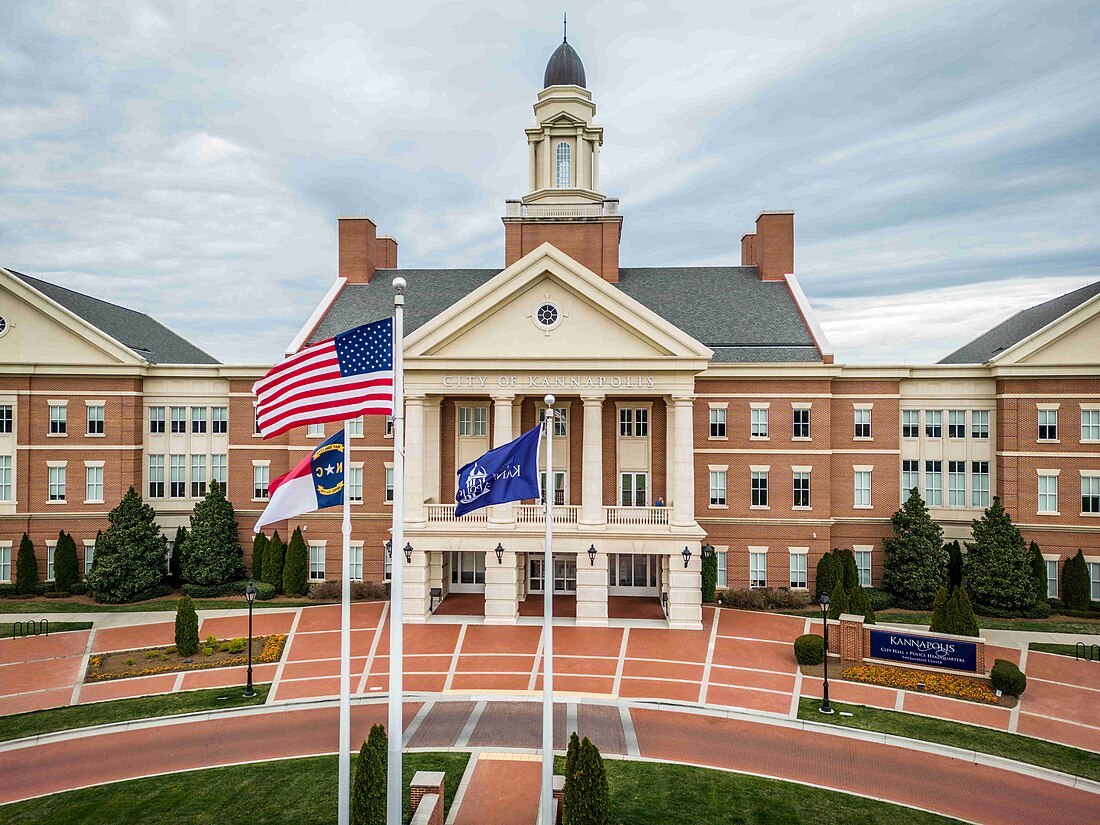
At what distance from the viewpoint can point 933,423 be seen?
34625mm

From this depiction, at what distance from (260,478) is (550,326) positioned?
1953 centimetres

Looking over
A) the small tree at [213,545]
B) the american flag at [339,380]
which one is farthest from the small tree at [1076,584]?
the small tree at [213,545]

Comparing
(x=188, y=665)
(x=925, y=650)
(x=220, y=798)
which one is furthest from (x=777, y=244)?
(x=220, y=798)

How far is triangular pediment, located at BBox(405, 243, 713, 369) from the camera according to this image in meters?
29.0

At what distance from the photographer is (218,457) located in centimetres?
3706

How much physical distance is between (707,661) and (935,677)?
7.93 metres

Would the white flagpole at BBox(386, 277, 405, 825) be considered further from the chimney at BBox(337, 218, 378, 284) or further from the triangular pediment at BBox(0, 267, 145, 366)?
the triangular pediment at BBox(0, 267, 145, 366)

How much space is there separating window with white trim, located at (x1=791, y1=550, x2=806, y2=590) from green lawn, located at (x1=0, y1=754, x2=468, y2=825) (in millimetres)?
22299

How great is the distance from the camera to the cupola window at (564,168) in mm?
38656

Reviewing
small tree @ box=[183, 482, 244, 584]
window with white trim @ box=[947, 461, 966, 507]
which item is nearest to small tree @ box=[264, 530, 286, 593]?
small tree @ box=[183, 482, 244, 584]

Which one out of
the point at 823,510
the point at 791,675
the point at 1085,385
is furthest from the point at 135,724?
the point at 1085,385

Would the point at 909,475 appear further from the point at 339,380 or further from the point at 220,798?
the point at 220,798

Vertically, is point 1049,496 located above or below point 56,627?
above

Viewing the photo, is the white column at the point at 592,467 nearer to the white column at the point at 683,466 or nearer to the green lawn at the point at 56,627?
the white column at the point at 683,466
